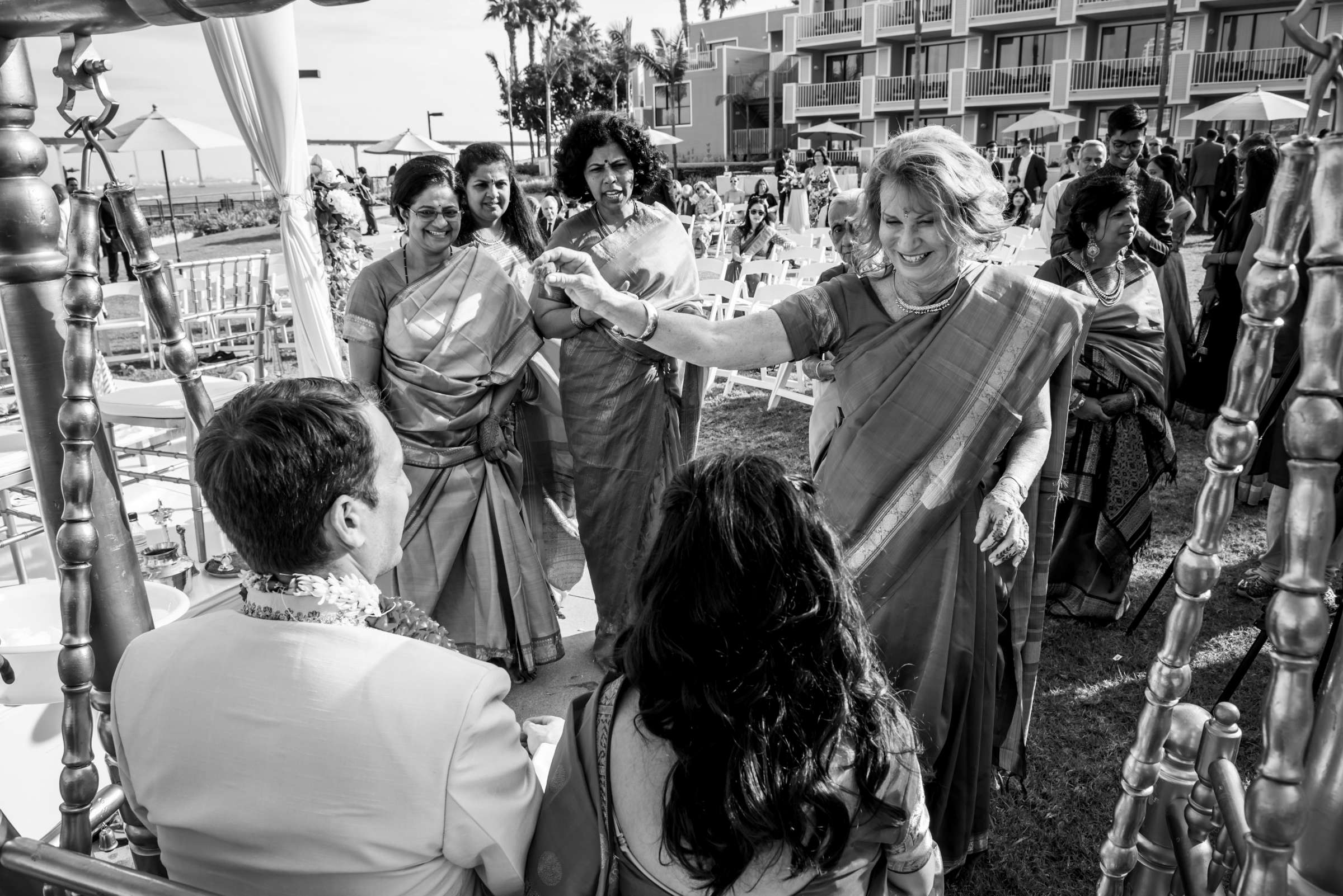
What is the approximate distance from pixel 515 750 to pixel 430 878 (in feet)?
0.61

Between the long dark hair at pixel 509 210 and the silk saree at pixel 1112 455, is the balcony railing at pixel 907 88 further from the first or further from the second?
the long dark hair at pixel 509 210

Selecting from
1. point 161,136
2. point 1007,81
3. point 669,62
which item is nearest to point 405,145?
point 161,136

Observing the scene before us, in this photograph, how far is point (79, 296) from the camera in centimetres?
131

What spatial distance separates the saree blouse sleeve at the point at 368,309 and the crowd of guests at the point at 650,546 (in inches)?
0.4

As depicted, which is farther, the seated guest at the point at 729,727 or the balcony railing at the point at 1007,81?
the balcony railing at the point at 1007,81

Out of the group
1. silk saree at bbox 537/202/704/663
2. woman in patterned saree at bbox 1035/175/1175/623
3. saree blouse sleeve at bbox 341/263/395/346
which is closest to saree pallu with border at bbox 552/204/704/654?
silk saree at bbox 537/202/704/663

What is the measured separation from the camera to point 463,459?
3.31 metres

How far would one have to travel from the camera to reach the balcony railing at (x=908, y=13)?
3275 centimetres

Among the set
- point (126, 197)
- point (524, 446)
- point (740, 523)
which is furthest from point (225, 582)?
point (740, 523)

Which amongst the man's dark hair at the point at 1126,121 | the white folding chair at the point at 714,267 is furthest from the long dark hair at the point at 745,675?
the white folding chair at the point at 714,267

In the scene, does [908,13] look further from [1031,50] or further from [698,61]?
[698,61]

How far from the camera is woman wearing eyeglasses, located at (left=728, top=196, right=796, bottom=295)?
1022cm

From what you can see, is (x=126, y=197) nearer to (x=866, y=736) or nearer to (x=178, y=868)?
(x=178, y=868)

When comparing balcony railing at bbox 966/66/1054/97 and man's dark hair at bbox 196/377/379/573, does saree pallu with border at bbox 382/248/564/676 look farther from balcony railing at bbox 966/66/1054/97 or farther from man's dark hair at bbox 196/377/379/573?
balcony railing at bbox 966/66/1054/97
